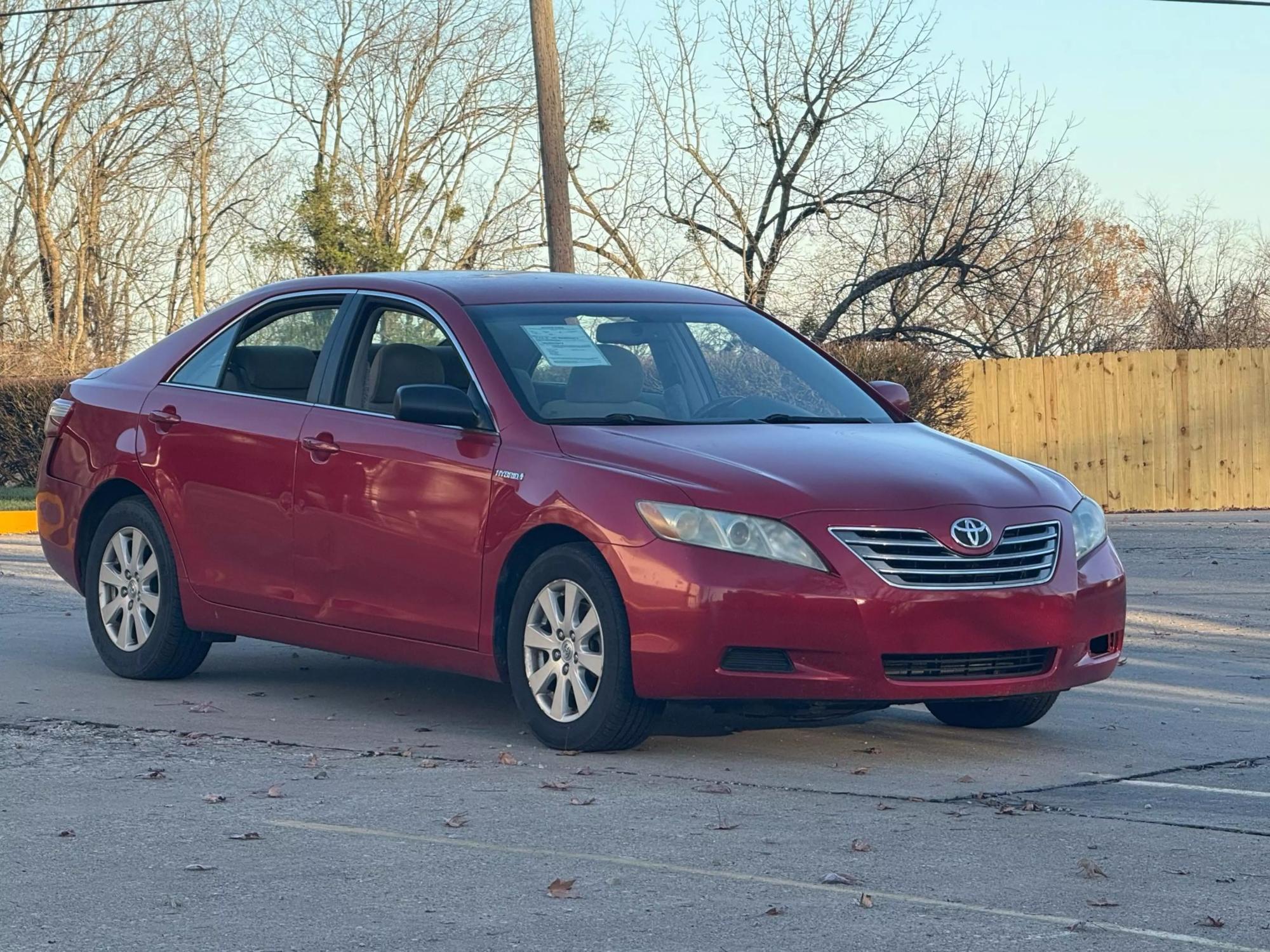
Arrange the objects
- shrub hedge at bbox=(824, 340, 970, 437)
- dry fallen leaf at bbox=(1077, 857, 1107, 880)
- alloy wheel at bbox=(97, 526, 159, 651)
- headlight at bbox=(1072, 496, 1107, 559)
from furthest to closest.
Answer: shrub hedge at bbox=(824, 340, 970, 437), alloy wheel at bbox=(97, 526, 159, 651), headlight at bbox=(1072, 496, 1107, 559), dry fallen leaf at bbox=(1077, 857, 1107, 880)

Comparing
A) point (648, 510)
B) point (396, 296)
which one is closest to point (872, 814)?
point (648, 510)

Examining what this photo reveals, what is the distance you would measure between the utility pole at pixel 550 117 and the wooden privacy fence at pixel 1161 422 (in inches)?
260

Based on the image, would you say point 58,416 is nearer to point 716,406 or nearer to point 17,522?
point 716,406

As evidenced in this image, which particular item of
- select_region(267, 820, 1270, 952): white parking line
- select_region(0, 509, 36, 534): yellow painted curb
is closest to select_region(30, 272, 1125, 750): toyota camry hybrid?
select_region(267, 820, 1270, 952): white parking line

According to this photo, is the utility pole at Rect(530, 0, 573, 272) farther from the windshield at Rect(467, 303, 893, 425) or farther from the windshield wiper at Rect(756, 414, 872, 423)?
the windshield wiper at Rect(756, 414, 872, 423)

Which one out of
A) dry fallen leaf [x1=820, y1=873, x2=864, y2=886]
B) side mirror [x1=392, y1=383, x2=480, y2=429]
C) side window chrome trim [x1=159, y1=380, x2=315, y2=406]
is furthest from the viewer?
side window chrome trim [x1=159, y1=380, x2=315, y2=406]

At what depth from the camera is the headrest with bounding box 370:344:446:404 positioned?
24.6ft

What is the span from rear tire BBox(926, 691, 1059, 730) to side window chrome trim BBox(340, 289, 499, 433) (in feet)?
6.73

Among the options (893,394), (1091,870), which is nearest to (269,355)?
(893,394)

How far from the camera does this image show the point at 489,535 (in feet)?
22.4

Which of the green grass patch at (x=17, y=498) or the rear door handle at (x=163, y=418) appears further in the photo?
the green grass patch at (x=17, y=498)

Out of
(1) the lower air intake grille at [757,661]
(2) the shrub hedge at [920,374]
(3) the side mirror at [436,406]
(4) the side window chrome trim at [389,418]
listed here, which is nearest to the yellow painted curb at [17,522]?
(2) the shrub hedge at [920,374]

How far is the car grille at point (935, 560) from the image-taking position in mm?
6258

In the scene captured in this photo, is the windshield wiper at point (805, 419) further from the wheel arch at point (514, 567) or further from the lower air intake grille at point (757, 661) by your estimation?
the lower air intake grille at point (757, 661)
